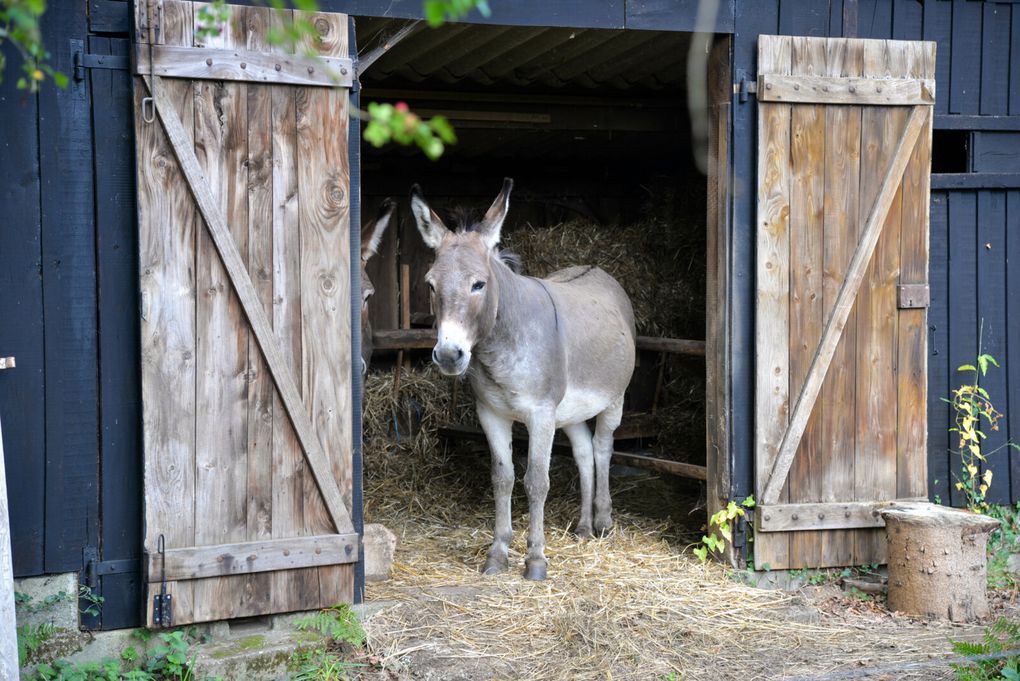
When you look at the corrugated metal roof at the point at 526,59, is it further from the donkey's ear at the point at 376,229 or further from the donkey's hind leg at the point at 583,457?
the donkey's hind leg at the point at 583,457

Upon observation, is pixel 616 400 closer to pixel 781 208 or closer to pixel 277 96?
pixel 781 208

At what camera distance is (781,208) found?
5965mm

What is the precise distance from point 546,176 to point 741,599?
5.64 metres

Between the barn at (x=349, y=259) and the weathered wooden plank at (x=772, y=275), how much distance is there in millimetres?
17

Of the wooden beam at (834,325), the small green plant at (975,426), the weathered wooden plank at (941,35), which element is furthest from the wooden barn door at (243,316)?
the small green plant at (975,426)

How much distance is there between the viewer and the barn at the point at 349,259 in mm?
4828

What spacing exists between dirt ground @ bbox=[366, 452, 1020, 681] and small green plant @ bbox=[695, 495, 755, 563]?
0.12 m

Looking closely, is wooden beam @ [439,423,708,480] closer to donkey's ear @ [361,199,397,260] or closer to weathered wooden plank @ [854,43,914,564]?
weathered wooden plank @ [854,43,914,564]

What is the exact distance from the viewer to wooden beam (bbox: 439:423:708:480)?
6.72 meters

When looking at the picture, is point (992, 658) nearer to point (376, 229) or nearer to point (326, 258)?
point (326, 258)

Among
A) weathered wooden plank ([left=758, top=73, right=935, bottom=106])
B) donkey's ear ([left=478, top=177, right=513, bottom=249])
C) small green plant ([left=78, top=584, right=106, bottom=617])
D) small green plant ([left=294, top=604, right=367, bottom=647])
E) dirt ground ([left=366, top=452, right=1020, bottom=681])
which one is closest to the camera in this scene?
small green plant ([left=78, top=584, right=106, bottom=617])

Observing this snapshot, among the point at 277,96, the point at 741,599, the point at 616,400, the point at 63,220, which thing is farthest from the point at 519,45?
the point at 741,599

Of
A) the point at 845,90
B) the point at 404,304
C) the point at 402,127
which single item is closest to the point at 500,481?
the point at 845,90

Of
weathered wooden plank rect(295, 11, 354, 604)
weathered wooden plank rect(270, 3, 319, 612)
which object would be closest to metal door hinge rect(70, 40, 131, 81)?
weathered wooden plank rect(270, 3, 319, 612)
